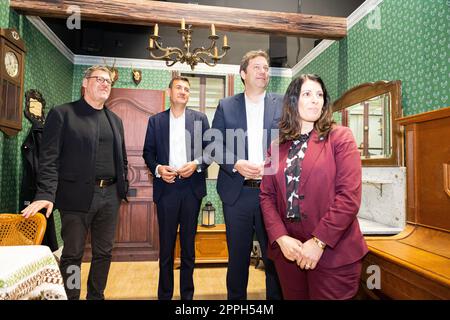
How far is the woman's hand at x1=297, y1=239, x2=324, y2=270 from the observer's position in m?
1.34

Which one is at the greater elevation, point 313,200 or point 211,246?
point 313,200

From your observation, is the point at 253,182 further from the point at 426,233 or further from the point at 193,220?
the point at 426,233

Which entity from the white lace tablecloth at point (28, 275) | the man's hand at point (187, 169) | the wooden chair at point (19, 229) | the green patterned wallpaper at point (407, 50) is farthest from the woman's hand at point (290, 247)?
the green patterned wallpaper at point (407, 50)

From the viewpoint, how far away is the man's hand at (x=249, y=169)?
1.85 m

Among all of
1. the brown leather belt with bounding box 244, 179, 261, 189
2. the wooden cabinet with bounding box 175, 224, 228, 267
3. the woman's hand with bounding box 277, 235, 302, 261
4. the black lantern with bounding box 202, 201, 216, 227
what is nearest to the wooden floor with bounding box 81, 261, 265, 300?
the wooden cabinet with bounding box 175, 224, 228, 267

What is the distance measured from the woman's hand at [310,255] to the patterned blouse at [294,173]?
0.14 meters

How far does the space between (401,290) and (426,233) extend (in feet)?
1.42

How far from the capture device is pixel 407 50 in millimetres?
2465

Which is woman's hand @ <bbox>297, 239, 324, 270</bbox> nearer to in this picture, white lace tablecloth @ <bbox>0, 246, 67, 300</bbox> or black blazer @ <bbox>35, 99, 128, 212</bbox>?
white lace tablecloth @ <bbox>0, 246, 67, 300</bbox>

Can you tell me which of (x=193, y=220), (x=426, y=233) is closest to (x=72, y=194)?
(x=193, y=220)

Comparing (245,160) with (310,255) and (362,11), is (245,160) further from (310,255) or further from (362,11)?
(362,11)

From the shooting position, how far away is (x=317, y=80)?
5.03 ft

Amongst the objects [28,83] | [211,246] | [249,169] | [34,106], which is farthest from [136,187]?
[249,169]

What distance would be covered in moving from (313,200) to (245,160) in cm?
62
